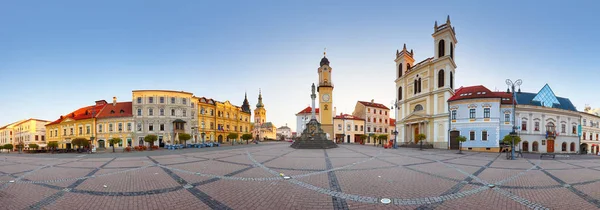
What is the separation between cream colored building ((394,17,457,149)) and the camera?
1310 inches

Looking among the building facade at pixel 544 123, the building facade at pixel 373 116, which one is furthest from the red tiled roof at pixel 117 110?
the building facade at pixel 544 123

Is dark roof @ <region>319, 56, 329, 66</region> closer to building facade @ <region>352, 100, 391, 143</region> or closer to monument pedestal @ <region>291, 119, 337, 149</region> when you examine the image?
building facade @ <region>352, 100, 391, 143</region>

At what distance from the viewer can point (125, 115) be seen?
41969 mm

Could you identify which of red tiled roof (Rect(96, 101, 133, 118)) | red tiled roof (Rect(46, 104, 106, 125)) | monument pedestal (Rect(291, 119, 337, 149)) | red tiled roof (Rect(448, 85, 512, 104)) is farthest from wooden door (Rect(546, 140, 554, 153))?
red tiled roof (Rect(46, 104, 106, 125))

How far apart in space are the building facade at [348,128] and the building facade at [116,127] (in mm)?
43790

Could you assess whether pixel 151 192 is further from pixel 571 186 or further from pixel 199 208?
pixel 571 186

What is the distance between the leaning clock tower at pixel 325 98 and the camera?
173 ft

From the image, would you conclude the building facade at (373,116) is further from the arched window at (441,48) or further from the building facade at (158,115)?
the building facade at (158,115)

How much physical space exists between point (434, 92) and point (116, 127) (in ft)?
182

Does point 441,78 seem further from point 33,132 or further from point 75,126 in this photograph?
point 33,132

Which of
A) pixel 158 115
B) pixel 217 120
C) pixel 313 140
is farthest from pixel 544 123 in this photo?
pixel 158 115

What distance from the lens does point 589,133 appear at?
139ft

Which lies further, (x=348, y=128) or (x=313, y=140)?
(x=348, y=128)

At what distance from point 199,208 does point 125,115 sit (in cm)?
4727
